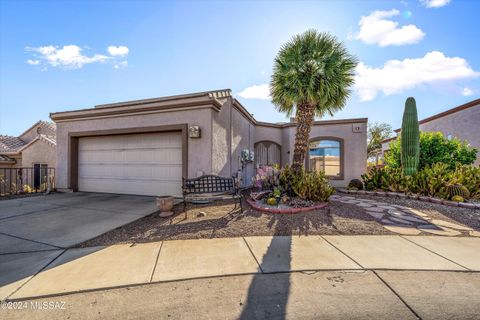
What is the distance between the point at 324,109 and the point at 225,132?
11.7 ft

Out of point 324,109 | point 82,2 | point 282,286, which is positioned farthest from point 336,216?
point 82,2

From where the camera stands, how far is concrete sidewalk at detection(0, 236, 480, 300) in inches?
99.3

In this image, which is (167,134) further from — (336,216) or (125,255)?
(336,216)

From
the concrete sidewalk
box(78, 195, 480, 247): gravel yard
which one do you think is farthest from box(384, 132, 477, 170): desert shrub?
the concrete sidewalk

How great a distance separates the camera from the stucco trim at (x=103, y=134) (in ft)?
22.9

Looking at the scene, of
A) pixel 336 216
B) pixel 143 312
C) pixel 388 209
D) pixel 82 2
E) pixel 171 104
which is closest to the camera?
pixel 143 312

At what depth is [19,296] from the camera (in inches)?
88.0

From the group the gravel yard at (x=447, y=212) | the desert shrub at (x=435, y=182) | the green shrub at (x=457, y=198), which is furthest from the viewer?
the desert shrub at (x=435, y=182)

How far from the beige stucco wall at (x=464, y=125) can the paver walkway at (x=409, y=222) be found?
8771 millimetres

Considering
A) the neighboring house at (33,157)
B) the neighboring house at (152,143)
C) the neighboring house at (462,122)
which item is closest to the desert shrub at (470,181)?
the neighboring house at (462,122)

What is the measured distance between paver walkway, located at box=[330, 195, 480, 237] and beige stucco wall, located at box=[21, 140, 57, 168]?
51.6ft

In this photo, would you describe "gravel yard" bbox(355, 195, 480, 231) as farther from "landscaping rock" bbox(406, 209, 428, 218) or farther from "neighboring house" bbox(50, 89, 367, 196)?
"neighboring house" bbox(50, 89, 367, 196)

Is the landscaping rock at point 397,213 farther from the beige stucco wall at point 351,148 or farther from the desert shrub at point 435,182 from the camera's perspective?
the beige stucco wall at point 351,148

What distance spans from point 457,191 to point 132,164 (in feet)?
34.7
